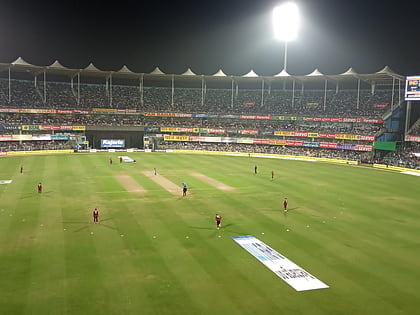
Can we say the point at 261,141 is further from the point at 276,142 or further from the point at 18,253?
the point at 18,253

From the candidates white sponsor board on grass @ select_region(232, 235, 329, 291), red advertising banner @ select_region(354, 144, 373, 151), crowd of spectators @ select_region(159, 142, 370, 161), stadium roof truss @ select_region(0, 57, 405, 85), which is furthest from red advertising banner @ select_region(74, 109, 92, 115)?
white sponsor board on grass @ select_region(232, 235, 329, 291)

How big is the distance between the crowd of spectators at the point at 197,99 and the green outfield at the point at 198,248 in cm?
5156

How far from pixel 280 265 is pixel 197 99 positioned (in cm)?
8913

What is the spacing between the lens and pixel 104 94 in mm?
100875

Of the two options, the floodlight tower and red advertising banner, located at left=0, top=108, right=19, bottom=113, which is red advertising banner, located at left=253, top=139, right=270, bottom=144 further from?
red advertising banner, located at left=0, top=108, right=19, bottom=113

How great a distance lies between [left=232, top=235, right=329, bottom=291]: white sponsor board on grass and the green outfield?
0.46 metres

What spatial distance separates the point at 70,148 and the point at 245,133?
41.9m

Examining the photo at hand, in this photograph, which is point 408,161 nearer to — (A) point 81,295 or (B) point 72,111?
(A) point 81,295

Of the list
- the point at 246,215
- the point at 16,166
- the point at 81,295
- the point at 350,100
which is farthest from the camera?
the point at 350,100

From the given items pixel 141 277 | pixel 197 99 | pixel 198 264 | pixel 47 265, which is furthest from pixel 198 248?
pixel 197 99

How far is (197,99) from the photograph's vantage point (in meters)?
105

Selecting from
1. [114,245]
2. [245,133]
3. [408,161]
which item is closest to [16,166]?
[114,245]

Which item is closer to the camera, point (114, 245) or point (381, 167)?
point (114, 245)

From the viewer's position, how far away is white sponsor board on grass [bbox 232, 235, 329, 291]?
1714 centimetres
